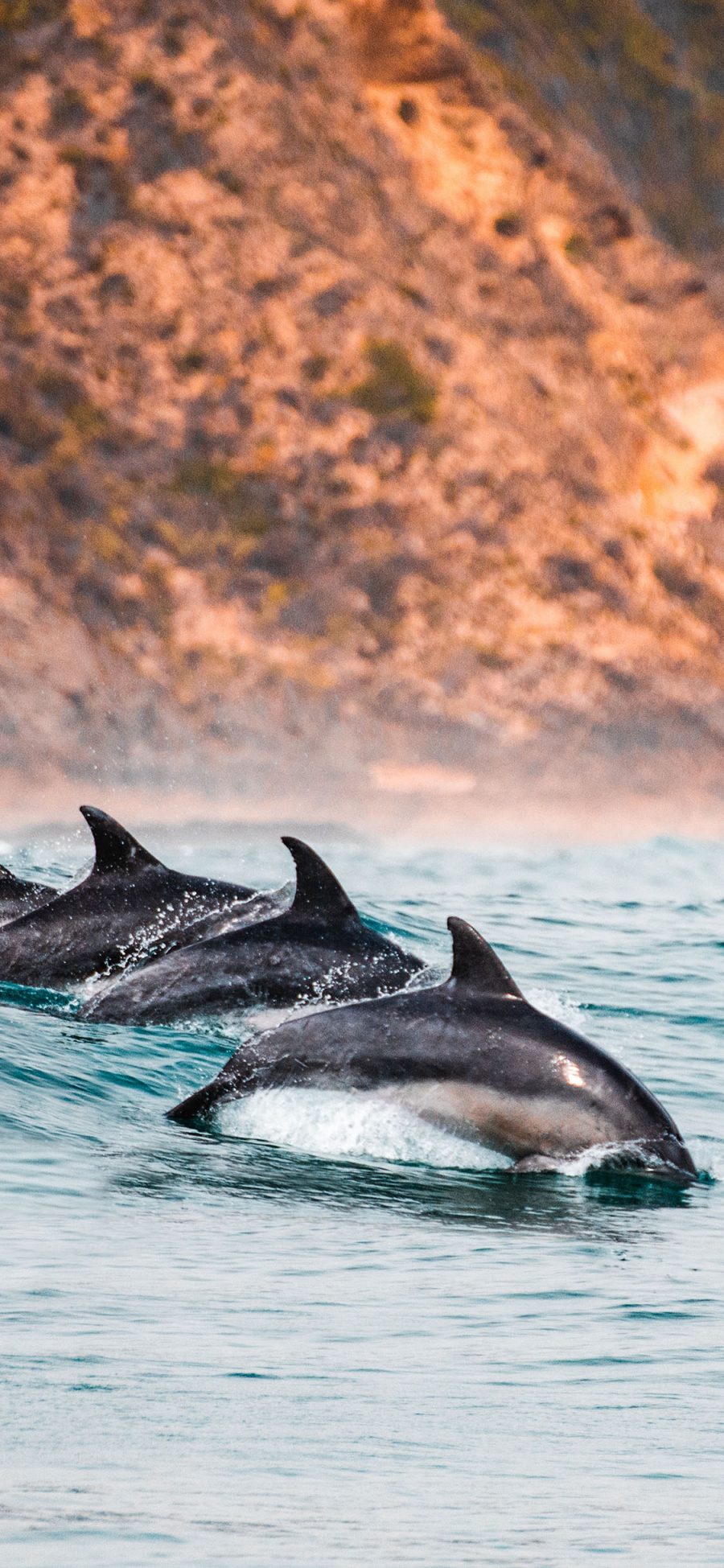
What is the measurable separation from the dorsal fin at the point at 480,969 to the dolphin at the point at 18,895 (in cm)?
579

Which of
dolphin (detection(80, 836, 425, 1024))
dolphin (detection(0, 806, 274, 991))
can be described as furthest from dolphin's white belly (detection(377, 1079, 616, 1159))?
dolphin (detection(0, 806, 274, 991))

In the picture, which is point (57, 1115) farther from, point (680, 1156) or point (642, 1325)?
point (642, 1325)

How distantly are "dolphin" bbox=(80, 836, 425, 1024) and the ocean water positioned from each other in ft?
0.87

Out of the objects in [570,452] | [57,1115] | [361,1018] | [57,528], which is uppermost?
[570,452]

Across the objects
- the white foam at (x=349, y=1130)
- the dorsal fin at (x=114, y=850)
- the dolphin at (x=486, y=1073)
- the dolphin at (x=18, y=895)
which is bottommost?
the white foam at (x=349, y=1130)

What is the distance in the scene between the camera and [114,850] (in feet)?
49.0

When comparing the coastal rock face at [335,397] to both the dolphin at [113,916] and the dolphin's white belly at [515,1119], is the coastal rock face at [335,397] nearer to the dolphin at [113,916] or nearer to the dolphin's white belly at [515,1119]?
the dolphin at [113,916]

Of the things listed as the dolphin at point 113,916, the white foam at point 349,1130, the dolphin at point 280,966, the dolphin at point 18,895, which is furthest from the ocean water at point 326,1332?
the dolphin at point 18,895

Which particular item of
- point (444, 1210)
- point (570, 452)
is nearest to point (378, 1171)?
point (444, 1210)

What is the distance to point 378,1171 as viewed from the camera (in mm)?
10906

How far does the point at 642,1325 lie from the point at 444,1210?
193 cm

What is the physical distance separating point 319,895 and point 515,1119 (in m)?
3.08

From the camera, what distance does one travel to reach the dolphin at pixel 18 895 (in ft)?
53.7

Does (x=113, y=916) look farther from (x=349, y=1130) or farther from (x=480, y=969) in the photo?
(x=480, y=969)
